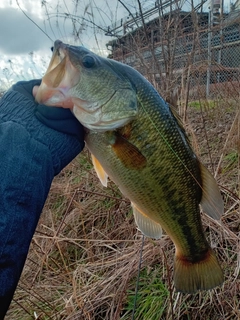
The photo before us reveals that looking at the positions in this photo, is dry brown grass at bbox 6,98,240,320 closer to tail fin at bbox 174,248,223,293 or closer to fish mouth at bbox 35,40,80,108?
tail fin at bbox 174,248,223,293

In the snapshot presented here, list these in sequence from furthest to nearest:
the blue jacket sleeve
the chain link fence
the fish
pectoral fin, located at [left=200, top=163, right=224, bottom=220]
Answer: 1. the chain link fence
2. pectoral fin, located at [left=200, top=163, right=224, bottom=220]
3. the fish
4. the blue jacket sleeve

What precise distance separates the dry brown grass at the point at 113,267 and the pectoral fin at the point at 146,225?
41 centimetres

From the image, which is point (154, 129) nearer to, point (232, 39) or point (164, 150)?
point (164, 150)

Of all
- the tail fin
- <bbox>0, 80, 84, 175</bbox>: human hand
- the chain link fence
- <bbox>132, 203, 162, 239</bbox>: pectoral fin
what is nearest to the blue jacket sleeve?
<bbox>0, 80, 84, 175</bbox>: human hand

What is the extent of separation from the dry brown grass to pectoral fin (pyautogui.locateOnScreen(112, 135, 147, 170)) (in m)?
0.80

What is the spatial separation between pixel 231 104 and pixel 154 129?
10.8ft

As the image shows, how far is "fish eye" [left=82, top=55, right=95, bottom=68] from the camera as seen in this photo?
4.74 feet

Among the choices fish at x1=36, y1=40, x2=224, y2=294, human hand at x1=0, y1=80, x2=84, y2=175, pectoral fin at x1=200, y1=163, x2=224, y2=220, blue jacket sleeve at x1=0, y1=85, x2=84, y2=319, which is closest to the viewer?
blue jacket sleeve at x1=0, y1=85, x2=84, y2=319

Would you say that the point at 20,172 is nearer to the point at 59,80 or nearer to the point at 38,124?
the point at 38,124

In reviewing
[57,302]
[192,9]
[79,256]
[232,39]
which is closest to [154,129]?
[57,302]

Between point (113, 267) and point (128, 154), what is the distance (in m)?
1.66

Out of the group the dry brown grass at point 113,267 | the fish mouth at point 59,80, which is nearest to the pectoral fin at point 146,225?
the dry brown grass at point 113,267

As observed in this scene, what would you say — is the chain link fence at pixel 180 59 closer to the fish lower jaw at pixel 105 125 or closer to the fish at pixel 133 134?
the fish at pixel 133 134

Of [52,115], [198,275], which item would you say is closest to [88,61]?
[52,115]
